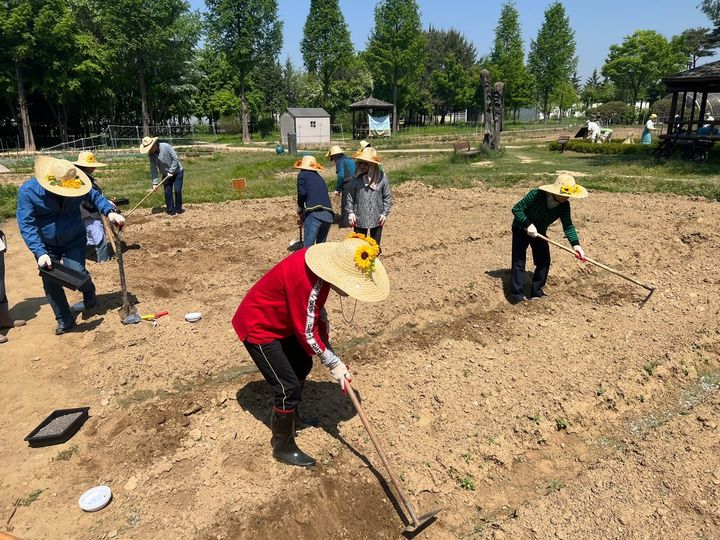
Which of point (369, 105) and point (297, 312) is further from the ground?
→ point (369, 105)

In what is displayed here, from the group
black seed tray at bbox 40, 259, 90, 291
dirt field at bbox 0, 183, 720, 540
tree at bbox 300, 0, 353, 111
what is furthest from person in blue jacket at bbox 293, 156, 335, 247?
tree at bbox 300, 0, 353, 111

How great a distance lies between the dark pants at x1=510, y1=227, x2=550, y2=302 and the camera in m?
6.40

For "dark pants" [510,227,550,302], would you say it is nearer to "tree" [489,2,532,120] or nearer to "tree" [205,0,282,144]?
"tree" [205,0,282,144]

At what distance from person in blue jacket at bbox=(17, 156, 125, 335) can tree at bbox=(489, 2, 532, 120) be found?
53.3 meters

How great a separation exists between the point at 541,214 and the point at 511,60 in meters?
52.2

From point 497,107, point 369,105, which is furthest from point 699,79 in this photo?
point 369,105

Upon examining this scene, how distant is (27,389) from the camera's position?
4840 mm

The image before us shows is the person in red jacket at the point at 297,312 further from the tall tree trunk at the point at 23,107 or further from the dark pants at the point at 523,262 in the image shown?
the tall tree trunk at the point at 23,107

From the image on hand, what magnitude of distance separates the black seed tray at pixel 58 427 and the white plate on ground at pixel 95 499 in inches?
29.7

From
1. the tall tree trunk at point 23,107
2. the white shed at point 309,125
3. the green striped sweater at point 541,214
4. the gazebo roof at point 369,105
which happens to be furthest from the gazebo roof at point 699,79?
the tall tree trunk at point 23,107

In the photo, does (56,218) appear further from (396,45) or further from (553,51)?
(553,51)

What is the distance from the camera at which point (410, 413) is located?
4402mm

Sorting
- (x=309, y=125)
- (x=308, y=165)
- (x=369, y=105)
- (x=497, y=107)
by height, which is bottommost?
(x=308, y=165)

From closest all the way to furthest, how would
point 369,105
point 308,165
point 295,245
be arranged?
point 308,165 → point 295,245 → point 369,105
